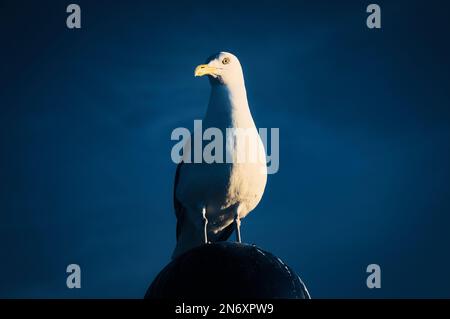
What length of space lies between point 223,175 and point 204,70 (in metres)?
1.86

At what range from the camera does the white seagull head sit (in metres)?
13.3

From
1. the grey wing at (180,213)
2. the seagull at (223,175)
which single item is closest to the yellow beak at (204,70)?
the seagull at (223,175)

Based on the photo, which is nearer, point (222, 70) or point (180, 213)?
point (222, 70)

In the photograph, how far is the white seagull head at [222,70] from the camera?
13.3 meters

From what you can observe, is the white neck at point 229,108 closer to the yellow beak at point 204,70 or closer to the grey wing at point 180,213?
the yellow beak at point 204,70

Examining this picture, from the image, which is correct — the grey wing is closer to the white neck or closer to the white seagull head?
the white neck

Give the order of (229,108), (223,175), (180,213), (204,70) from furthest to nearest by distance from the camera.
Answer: (180,213), (204,70), (229,108), (223,175)

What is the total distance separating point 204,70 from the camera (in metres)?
13.3

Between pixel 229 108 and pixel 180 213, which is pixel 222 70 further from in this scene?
pixel 180 213

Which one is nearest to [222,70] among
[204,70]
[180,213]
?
[204,70]

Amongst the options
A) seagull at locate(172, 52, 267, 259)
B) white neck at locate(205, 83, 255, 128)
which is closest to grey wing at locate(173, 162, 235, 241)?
seagull at locate(172, 52, 267, 259)
